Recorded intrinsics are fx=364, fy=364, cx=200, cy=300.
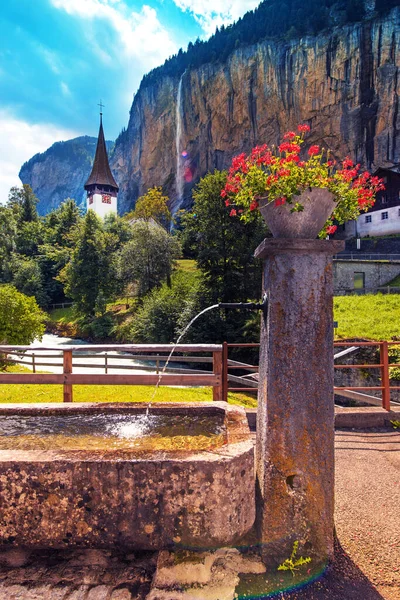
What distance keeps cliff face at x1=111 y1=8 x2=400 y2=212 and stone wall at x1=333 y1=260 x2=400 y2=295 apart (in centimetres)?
2241

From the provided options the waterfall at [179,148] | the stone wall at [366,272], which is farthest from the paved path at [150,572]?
the waterfall at [179,148]

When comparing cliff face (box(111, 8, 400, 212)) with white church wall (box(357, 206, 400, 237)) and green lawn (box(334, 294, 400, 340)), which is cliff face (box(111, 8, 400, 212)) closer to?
white church wall (box(357, 206, 400, 237))

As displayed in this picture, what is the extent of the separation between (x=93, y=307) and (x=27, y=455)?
30.1m

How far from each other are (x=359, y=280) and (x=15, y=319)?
24.0 meters

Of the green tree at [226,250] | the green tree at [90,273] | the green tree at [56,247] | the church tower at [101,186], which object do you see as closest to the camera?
the green tree at [226,250]

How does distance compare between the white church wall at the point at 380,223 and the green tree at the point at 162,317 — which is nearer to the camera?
the green tree at the point at 162,317

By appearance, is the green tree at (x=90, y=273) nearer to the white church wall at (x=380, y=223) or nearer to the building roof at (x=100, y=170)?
the white church wall at (x=380, y=223)

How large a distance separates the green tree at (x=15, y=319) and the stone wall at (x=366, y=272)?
20.7 metres

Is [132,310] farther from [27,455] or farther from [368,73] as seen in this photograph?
[368,73]

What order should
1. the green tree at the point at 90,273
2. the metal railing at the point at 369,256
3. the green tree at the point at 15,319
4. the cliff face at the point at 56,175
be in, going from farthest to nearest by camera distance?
the cliff face at the point at 56,175
the metal railing at the point at 369,256
the green tree at the point at 90,273
the green tree at the point at 15,319

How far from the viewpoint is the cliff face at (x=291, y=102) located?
44438mm

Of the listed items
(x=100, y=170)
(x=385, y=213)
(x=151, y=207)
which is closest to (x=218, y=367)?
(x=385, y=213)

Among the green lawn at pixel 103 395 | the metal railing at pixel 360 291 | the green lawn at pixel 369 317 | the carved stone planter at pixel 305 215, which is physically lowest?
the green lawn at pixel 103 395

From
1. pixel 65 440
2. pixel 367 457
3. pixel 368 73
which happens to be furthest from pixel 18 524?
pixel 368 73
